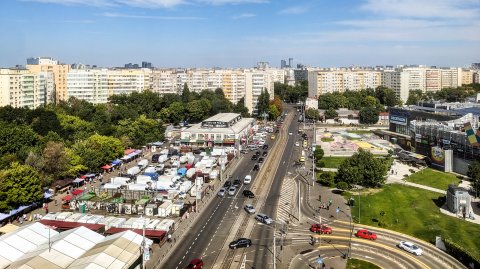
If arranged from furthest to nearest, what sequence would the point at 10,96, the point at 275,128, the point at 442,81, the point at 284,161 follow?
the point at 442,81 < the point at 275,128 < the point at 10,96 < the point at 284,161

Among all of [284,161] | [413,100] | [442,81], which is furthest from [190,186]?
[442,81]

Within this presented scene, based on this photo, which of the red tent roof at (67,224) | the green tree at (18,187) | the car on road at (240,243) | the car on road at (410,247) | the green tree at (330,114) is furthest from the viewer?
the green tree at (330,114)

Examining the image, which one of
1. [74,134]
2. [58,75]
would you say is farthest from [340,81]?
[74,134]

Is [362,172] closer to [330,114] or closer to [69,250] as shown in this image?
[69,250]

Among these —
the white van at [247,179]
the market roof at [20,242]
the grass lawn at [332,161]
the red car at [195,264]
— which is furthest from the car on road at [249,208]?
the grass lawn at [332,161]

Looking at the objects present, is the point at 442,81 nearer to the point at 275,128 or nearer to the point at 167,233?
the point at 275,128

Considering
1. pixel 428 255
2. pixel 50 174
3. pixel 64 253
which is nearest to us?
pixel 64 253

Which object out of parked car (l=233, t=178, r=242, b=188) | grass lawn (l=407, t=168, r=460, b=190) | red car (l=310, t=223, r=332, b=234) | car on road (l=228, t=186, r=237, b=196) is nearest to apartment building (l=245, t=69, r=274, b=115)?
grass lawn (l=407, t=168, r=460, b=190)

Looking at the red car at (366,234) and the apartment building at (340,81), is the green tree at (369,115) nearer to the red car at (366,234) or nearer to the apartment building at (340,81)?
the apartment building at (340,81)
